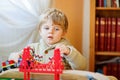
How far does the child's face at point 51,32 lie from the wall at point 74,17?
0.55m

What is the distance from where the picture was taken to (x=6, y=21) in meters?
1.68

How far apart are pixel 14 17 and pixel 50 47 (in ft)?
1.33

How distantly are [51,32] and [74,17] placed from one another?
2.04 ft

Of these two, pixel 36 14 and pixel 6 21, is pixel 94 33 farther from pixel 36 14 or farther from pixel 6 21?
pixel 6 21

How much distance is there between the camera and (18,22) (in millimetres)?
1705

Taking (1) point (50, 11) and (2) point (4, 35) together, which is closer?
(1) point (50, 11)

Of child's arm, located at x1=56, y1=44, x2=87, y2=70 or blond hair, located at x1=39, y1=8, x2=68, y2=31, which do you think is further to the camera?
blond hair, located at x1=39, y1=8, x2=68, y2=31

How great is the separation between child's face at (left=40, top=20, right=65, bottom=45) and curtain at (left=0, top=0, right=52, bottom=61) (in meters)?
0.26

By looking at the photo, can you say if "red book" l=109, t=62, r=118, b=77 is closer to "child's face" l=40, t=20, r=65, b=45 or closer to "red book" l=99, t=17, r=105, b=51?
"red book" l=99, t=17, r=105, b=51

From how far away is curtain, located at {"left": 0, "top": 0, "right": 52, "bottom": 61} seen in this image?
5.52 ft

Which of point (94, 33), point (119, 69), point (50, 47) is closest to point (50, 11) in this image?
point (50, 47)

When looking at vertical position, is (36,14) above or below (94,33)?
above

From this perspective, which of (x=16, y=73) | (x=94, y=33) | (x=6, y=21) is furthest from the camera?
(x=94, y=33)

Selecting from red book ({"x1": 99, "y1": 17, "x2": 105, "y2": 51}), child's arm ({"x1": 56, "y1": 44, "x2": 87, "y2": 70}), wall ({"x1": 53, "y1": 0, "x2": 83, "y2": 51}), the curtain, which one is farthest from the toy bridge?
wall ({"x1": 53, "y1": 0, "x2": 83, "y2": 51})
